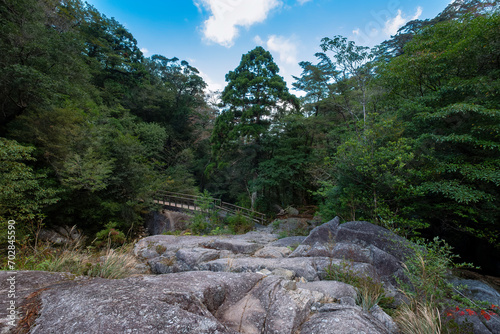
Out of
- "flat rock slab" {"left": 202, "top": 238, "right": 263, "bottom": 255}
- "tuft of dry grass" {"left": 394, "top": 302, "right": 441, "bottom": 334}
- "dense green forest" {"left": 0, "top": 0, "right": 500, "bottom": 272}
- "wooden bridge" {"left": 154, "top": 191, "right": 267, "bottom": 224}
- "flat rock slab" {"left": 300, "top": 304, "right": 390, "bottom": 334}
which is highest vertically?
"dense green forest" {"left": 0, "top": 0, "right": 500, "bottom": 272}

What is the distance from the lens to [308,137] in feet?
43.9

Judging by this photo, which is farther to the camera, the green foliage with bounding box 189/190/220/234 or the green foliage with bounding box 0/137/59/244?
the green foliage with bounding box 189/190/220/234

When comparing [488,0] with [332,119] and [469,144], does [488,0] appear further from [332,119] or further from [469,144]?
[332,119]

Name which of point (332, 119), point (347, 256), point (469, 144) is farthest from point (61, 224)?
point (332, 119)

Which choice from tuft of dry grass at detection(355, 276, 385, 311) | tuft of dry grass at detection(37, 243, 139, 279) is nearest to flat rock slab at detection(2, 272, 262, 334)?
tuft of dry grass at detection(37, 243, 139, 279)

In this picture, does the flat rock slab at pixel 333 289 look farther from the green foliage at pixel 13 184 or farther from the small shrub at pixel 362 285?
the green foliage at pixel 13 184

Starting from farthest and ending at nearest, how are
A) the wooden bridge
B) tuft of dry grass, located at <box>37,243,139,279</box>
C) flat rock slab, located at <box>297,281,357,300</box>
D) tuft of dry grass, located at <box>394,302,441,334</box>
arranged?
1. the wooden bridge
2. tuft of dry grass, located at <box>37,243,139,279</box>
3. flat rock slab, located at <box>297,281,357,300</box>
4. tuft of dry grass, located at <box>394,302,441,334</box>

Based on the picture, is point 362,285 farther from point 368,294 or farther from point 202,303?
point 202,303

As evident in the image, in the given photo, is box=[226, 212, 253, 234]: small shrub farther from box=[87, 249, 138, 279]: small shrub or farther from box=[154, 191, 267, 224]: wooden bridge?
box=[87, 249, 138, 279]: small shrub

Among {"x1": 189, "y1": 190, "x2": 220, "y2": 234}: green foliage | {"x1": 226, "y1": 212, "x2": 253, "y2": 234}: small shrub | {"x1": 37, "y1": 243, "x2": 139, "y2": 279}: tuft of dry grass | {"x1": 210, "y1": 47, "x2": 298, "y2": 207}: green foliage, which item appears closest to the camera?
{"x1": 37, "y1": 243, "x2": 139, "y2": 279}: tuft of dry grass

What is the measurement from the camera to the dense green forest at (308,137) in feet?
16.9

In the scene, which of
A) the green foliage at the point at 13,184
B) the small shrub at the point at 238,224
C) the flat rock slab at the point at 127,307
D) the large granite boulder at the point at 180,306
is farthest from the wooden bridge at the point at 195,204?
the flat rock slab at the point at 127,307

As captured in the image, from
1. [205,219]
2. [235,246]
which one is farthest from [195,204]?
[235,246]

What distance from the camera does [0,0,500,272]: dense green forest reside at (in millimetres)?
5156
